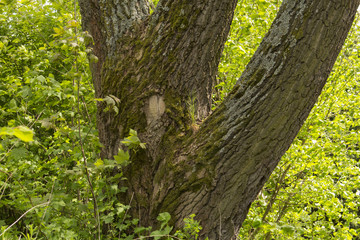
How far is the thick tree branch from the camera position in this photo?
2.03 meters

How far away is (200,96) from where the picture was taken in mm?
2631

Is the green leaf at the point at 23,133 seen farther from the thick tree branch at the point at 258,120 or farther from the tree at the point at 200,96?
the thick tree branch at the point at 258,120

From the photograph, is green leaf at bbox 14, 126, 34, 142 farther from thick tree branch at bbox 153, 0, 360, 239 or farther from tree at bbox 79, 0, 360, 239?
thick tree branch at bbox 153, 0, 360, 239

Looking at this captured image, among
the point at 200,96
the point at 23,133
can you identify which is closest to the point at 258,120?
the point at 200,96

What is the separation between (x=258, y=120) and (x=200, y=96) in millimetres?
657

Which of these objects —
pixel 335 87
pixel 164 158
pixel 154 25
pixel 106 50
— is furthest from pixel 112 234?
pixel 335 87

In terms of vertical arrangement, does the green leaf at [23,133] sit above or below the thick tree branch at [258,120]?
below

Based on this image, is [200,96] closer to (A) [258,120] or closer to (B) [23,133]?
(A) [258,120]

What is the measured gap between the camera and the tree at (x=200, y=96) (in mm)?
2057

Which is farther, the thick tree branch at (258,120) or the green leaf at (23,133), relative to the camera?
the thick tree branch at (258,120)

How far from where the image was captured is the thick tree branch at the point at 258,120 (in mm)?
2029

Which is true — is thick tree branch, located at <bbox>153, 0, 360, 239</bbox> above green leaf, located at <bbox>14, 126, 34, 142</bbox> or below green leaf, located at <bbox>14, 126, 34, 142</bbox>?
above

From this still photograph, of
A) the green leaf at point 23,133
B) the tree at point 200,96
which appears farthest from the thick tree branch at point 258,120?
the green leaf at point 23,133

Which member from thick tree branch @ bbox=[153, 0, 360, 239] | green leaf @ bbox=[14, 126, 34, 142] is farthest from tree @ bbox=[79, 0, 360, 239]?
green leaf @ bbox=[14, 126, 34, 142]
